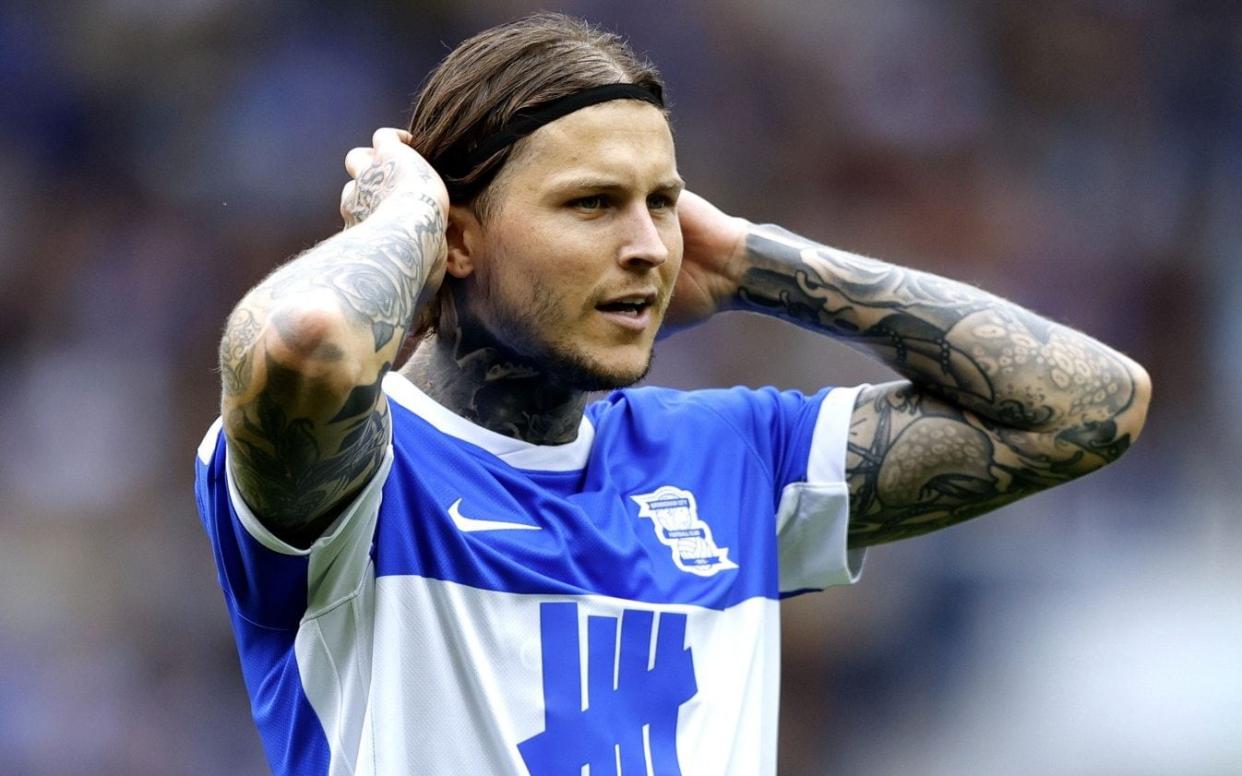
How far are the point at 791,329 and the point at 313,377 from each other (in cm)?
539

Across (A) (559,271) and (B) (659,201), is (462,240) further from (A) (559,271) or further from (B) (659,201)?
(B) (659,201)

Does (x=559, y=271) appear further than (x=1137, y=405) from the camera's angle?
No

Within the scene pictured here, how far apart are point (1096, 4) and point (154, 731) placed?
584 centimetres

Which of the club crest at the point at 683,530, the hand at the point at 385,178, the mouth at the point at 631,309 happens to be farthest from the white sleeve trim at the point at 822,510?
the hand at the point at 385,178

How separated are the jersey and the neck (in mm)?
54

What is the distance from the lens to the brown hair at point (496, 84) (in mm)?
3143

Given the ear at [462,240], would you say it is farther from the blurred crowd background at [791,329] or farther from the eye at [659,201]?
the blurred crowd background at [791,329]

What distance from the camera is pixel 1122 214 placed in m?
7.92

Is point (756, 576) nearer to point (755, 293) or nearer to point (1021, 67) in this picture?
point (755, 293)

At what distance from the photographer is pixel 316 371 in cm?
232

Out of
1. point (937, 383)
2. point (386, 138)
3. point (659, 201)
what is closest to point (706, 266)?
point (659, 201)

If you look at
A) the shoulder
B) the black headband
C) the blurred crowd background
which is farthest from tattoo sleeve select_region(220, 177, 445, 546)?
the blurred crowd background

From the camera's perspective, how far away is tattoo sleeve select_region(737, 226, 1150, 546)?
135 inches

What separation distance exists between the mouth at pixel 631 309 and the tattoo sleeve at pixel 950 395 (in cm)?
54
